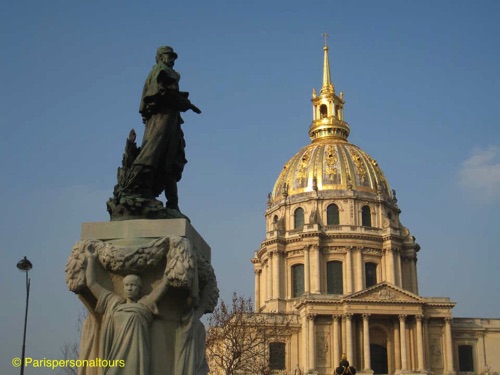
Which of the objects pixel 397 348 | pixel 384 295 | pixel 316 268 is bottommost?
pixel 397 348

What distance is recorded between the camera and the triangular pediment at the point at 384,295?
69.2 metres

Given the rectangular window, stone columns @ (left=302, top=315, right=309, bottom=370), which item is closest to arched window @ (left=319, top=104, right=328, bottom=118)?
stone columns @ (left=302, top=315, right=309, bottom=370)

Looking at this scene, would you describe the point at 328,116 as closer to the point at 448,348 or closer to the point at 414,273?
A: the point at 414,273

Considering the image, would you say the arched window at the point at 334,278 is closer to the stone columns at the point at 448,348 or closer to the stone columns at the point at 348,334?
the stone columns at the point at 348,334

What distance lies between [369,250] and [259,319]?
16481 millimetres

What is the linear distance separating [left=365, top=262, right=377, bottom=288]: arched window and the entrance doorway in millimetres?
7647

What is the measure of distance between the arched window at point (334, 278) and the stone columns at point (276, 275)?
17.0ft

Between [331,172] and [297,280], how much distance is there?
12.4m

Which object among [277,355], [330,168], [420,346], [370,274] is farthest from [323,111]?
[420,346]

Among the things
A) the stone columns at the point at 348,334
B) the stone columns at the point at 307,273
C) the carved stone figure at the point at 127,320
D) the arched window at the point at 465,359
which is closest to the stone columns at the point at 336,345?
the stone columns at the point at 348,334

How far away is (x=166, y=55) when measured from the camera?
24.5ft

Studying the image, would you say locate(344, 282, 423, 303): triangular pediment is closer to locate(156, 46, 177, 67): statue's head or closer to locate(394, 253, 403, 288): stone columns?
locate(394, 253, 403, 288): stone columns

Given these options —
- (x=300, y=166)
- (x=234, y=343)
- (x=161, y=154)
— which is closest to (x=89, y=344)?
(x=161, y=154)

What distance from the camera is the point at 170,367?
6.48 meters
